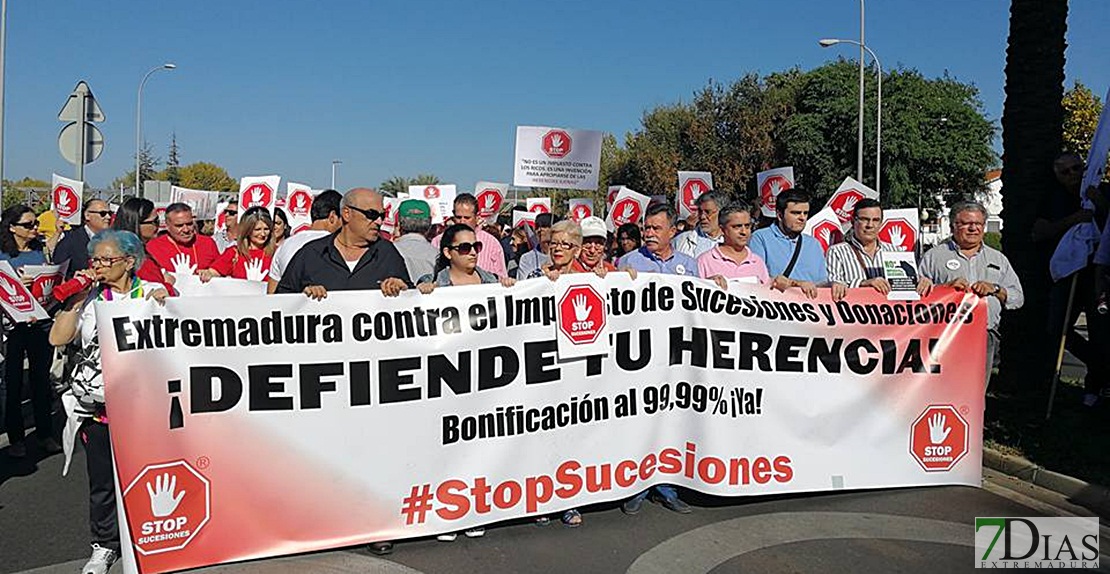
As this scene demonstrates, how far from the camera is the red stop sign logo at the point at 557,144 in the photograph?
37.3 feet

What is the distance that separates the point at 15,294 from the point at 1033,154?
8259mm

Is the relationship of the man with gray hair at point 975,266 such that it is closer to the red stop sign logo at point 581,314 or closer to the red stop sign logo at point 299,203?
the red stop sign logo at point 581,314

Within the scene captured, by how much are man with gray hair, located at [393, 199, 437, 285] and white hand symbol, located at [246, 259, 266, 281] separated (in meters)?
1.40

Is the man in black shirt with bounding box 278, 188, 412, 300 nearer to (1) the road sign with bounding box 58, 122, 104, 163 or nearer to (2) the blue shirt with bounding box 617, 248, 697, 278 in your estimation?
(2) the blue shirt with bounding box 617, 248, 697, 278

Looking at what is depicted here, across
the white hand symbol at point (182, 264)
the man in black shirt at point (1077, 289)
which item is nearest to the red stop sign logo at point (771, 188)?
the man in black shirt at point (1077, 289)

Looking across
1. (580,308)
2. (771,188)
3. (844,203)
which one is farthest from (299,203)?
(580,308)

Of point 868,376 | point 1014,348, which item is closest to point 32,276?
point 868,376

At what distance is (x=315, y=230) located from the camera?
21.8ft

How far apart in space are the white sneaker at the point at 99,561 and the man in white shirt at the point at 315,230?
214 centimetres

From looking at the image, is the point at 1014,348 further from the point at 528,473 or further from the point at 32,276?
the point at 32,276

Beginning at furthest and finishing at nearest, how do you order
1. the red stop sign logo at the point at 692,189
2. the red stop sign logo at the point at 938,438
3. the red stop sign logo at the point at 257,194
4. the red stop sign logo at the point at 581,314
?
1. the red stop sign logo at the point at 692,189
2. the red stop sign logo at the point at 257,194
3. the red stop sign logo at the point at 938,438
4. the red stop sign logo at the point at 581,314

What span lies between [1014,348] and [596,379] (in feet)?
16.2

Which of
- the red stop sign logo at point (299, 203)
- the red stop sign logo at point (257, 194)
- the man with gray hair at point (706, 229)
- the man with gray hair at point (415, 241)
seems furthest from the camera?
the red stop sign logo at point (299, 203)

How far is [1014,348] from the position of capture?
8195mm
